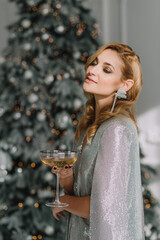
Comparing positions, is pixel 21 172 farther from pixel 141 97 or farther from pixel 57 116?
pixel 141 97

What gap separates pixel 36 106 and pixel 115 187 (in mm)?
2021

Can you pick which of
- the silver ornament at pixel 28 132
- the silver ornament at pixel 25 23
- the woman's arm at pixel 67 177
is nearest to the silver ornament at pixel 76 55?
the silver ornament at pixel 25 23

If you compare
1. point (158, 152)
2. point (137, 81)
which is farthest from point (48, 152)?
point (158, 152)

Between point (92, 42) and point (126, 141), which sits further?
point (92, 42)

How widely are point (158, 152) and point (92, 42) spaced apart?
147 centimetres

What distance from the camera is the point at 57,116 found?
3227 millimetres

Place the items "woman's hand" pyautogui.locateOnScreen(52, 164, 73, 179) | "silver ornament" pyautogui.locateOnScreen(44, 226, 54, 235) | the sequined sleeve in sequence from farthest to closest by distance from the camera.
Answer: "silver ornament" pyautogui.locateOnScreen(44, 226, 54, 235), "woman's hand" pyautogui.locateOnScreen(52, 164, 73, 179), the sequined sleeve

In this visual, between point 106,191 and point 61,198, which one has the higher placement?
point 106,191

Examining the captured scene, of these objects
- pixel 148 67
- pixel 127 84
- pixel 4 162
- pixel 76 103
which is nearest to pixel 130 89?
pixel 127 84

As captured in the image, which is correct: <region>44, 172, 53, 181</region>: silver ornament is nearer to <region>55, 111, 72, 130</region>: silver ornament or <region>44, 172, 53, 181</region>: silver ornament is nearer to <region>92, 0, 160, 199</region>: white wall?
<region>55, 111, 72, 130</region>: silver ornament

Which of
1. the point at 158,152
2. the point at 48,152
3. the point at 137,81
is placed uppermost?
the point at 137,81

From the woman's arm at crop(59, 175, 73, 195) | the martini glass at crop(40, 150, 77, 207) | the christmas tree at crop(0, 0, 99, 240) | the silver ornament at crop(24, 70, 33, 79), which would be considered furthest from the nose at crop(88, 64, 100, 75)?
the silver ornament at crop(24, 70, 33, 79)

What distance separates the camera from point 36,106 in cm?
322

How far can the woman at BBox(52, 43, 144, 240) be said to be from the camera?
1314 millimetres
